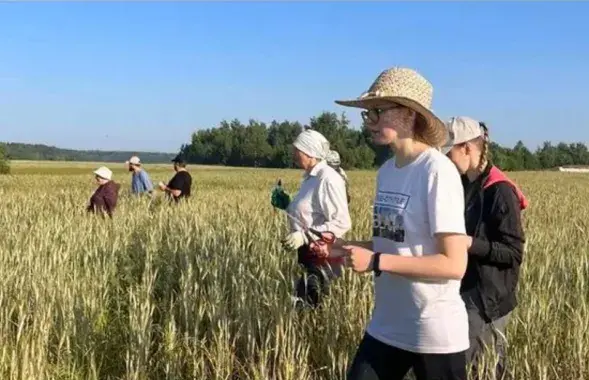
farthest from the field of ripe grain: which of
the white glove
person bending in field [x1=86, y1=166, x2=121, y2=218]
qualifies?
person bending in field [x1=86, y1=166, x2=121, y2=218]

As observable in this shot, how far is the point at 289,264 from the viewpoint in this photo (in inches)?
203

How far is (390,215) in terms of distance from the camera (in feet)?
7.16

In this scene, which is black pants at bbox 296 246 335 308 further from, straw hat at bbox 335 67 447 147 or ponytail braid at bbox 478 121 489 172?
straw hat at bbox 335 67 447 147

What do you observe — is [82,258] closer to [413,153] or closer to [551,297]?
[551,297]

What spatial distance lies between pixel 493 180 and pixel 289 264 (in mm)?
2578

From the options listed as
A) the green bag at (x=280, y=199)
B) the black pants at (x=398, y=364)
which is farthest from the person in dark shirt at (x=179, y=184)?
the black pants at (x=398, y=364)

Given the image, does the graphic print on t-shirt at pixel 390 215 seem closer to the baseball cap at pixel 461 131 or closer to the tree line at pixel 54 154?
the baseball cap at pixel 461 131

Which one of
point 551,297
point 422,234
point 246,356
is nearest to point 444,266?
point 422,234

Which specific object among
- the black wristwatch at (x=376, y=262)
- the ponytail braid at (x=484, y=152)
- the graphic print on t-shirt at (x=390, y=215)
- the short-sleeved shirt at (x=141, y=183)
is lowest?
the short-sleeved shirt at (x=141, y=183)

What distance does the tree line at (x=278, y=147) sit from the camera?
240 ft

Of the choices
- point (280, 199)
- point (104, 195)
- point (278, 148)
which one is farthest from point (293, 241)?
point (278, 148)

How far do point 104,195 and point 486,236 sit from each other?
20.2 feet

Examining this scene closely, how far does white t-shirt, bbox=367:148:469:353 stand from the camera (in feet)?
6.71

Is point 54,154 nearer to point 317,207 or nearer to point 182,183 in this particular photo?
point 182,183
